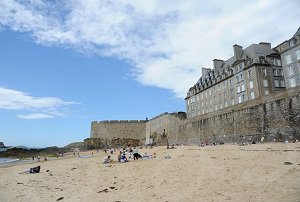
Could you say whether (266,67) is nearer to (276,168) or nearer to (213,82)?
(213,82)

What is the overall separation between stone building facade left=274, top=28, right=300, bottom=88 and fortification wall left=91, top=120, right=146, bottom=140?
44.2 metres

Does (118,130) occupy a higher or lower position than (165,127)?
higher

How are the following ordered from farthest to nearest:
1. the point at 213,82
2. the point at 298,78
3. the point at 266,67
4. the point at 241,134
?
the point at 213,82
the point at 266,67
the point at 298,78
the point at 241,134

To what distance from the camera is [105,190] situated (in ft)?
28.9

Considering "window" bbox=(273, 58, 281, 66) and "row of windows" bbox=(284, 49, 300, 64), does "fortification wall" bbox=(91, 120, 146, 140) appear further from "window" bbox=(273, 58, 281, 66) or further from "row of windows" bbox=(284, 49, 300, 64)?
"row of windows" bbox=(284, 49, 300, 64)

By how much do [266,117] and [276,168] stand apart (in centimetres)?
1642

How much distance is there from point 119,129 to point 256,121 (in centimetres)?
5259

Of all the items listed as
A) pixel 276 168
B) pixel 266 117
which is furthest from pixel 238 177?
pixel 266 117

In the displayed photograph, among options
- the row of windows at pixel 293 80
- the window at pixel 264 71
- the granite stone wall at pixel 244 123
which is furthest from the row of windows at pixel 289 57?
the granite stone wall at pixel 244 123

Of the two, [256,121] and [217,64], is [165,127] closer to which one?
[217,64]

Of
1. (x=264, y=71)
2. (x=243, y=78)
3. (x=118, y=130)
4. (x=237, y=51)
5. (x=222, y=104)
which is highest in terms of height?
(x=237, y=51)

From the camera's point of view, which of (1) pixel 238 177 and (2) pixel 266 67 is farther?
(2) pixel 266 67

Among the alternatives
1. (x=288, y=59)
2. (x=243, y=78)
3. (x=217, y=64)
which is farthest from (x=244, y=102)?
(x=217, y=64)

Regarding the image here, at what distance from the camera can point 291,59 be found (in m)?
36.1
